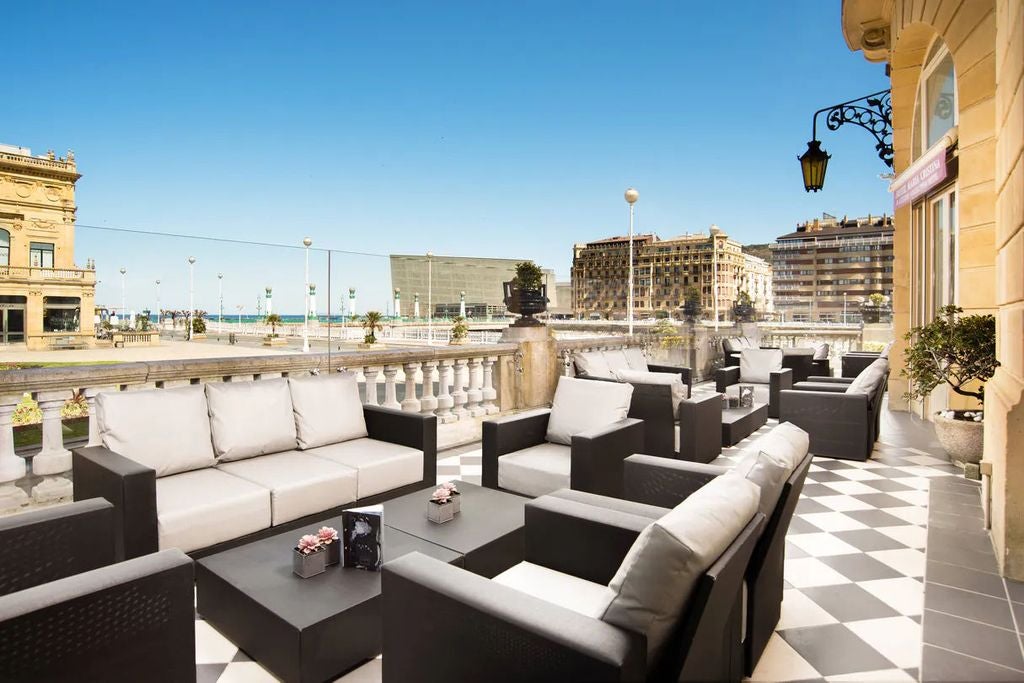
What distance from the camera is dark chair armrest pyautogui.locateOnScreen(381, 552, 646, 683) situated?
110 centimetres

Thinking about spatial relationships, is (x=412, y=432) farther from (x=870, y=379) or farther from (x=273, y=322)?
(x=870, y=379)

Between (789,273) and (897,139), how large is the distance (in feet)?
113

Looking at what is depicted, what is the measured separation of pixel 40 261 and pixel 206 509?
1865 millimetres

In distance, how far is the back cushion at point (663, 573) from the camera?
1148 mm

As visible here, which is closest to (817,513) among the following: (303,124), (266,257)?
(266,257)

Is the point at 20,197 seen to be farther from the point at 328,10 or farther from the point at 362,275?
the point at 328,10

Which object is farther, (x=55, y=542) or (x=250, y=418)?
(x=250, y=418)

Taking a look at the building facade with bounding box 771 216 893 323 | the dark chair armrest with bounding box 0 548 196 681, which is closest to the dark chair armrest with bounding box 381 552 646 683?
the dark chair armrest with bounding box 0 548 196 681

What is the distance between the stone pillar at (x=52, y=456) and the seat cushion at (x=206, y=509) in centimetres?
71

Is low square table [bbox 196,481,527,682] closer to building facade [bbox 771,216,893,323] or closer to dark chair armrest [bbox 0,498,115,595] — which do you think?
dark chair armrest [bbox 0,498,115,595]

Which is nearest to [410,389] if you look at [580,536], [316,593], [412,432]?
[412,432]

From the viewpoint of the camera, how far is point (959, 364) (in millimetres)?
4129

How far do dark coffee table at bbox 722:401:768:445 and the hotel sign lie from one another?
9.81 feet

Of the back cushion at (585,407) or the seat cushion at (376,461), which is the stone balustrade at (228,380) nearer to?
the seat cushion at (376,461)
